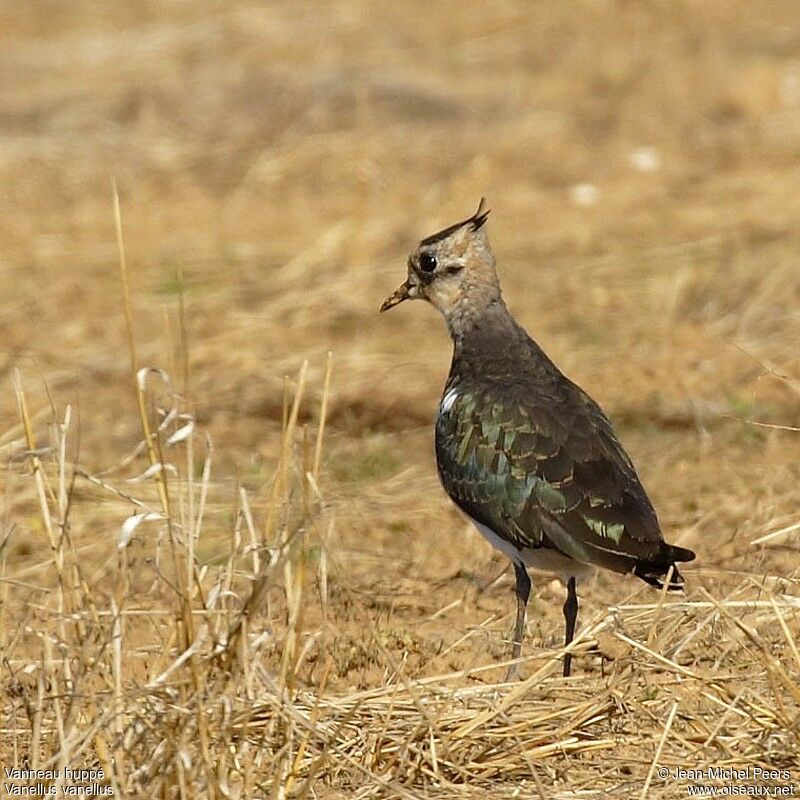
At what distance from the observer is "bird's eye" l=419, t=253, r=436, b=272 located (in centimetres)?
648

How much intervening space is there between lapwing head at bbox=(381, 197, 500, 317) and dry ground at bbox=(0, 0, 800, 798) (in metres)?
0.97

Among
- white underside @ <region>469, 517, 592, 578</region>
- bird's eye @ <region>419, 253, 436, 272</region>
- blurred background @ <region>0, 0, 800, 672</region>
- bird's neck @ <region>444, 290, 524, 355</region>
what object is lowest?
blurred background @ <region>0, 0, 800, 672</region>

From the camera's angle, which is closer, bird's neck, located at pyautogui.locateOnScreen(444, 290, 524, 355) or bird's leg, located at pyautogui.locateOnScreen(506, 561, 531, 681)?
bird's leg, located at pyautogui.locateOnScreen(506, 561, 531, 681)

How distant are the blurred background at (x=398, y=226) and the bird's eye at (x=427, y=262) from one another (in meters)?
1.19

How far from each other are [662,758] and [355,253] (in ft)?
22.4

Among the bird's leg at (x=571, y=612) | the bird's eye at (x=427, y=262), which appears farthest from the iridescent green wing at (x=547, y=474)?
the bird's eye at (x=427, y=262)

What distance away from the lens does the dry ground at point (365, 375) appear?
4316 millimetres

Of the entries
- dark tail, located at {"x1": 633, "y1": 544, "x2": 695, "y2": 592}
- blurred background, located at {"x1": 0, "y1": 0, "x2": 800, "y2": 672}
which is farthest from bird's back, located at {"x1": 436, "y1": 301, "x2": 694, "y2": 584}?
blurred background, located at {"x1": 0, "y1": 0, "x2": 800, "y2": 672}

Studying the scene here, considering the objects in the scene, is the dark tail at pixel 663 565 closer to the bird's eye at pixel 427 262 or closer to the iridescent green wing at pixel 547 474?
the iridescent green wing at pixel 547 474

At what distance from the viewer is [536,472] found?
18.0ft

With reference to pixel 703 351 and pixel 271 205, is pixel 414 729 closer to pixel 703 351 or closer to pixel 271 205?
pixel 703 351

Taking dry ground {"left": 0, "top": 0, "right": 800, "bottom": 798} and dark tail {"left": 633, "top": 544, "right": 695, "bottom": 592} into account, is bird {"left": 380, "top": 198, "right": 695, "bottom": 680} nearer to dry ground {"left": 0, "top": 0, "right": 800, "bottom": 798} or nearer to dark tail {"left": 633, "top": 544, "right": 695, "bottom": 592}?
dark tail {"left": 633, "top": 544, "right": 695, "bottom": 592}

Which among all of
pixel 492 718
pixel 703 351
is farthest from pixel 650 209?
pixel 492 718

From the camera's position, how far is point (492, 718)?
451cm
